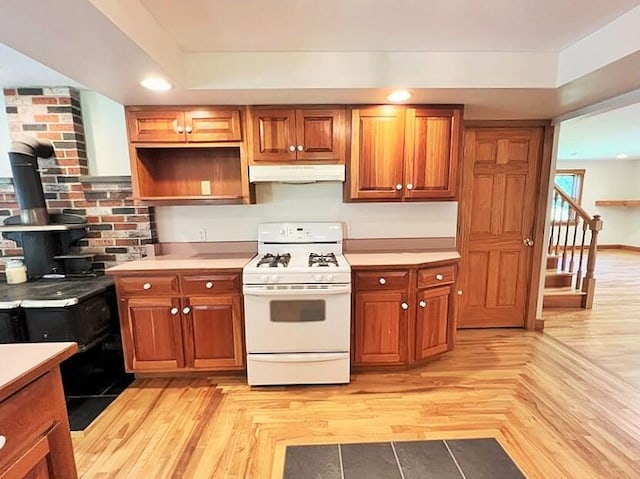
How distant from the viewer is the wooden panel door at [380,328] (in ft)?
8.50

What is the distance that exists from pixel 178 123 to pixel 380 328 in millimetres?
2260

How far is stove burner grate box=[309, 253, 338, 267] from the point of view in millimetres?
2558

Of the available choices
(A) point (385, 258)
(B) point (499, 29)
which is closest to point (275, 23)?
(B) point (499, 29)

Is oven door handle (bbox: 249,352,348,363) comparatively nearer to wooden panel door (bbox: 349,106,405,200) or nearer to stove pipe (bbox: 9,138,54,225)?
wooden panel door (bbox: 349,106,405,200)

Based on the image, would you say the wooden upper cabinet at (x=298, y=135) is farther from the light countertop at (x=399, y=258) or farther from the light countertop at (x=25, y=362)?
the light countertop at (x=25, y=362)

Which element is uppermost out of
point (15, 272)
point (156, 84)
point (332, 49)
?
point (332, 49)

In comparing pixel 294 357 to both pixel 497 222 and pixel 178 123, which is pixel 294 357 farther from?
pixel 497 222

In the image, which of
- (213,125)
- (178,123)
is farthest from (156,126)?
(213,125)

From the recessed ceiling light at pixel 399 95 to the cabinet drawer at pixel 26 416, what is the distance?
2.44m

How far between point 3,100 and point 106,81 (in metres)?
1.40

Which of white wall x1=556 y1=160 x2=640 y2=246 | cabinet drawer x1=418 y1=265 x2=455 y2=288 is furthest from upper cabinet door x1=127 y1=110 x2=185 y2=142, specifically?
white wall x1=556 y1=160 x2=640 y2=246

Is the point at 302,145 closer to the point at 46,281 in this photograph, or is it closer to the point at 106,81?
the point at 106,81

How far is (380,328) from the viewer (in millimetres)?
2627

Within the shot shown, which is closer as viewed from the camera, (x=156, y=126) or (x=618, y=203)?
(x=156, y=126)
